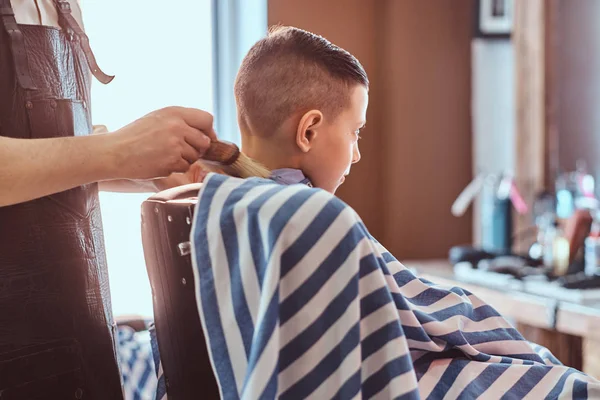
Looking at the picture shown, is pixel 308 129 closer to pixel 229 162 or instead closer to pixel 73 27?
pixel 229 162

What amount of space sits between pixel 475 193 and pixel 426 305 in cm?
227

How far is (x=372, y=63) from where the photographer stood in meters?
3.33

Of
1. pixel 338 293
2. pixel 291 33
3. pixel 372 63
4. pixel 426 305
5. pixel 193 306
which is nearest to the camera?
pixel 338 293

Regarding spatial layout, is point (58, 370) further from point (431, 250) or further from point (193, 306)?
point (431, 250)

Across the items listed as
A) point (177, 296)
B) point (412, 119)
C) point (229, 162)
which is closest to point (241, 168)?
point (229, 162)

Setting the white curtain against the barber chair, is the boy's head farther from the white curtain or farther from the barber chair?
the white curtain

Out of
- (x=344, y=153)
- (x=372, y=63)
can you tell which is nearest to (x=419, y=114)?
(x=372, y=63)

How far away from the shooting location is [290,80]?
1.34m

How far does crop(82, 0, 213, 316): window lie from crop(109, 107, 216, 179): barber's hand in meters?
1.72

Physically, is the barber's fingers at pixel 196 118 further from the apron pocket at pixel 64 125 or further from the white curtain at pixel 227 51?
the white curtain at pixel 227 51

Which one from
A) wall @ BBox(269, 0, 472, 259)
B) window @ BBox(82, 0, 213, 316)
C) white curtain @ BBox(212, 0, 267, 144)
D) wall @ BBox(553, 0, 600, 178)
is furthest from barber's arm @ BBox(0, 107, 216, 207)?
wall @ BBox(553, 0, 600, 178)

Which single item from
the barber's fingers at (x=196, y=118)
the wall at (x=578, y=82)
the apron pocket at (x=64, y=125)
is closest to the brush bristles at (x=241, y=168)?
the barber's fingers at (x=196, y=118)

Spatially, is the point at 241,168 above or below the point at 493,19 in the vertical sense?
below

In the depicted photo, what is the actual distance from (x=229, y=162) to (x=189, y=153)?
0.39 feet
